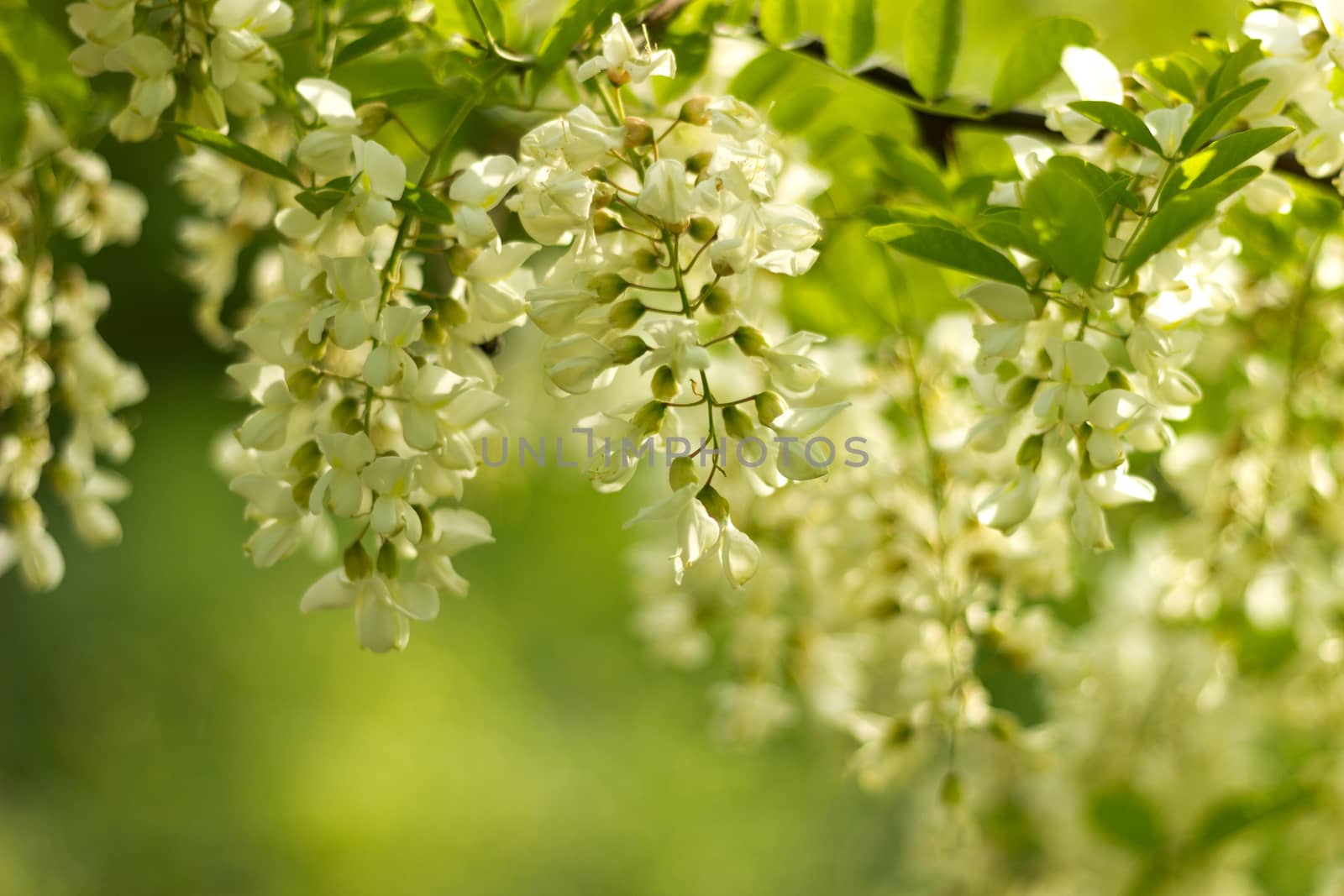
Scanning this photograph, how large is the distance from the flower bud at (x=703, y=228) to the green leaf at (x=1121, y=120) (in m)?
0.15

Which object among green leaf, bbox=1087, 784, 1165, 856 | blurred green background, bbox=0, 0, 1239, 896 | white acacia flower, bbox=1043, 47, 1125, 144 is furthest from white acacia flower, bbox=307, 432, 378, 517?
blurred green background, bbox=0, 0, 1239, 896

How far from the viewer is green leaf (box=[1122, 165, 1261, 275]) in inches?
16.6

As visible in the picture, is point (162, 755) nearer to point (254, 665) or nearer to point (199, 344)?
point (254, 665)

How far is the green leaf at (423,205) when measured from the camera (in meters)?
0.44

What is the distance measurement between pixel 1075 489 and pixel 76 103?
20.9 inches

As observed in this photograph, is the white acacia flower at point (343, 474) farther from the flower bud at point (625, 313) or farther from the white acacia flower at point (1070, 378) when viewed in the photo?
the white acacia flower at point (1070, 378)

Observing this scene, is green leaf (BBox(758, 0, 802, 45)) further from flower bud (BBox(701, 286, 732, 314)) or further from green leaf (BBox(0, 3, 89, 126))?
green leaf (BBox(0, 3, 89, 126))

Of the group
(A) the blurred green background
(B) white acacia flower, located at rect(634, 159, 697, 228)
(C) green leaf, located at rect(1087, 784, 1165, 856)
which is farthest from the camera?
(A) the blurred green background

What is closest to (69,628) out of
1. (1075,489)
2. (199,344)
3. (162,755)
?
(162,755)

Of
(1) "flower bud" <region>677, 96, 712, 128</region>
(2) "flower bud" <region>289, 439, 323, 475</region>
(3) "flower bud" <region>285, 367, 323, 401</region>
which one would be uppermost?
(1) "flower bud" <region>677, 96, 712, 128</region>

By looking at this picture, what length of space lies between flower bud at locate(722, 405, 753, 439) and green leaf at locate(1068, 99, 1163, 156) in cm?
17

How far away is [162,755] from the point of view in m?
4.88

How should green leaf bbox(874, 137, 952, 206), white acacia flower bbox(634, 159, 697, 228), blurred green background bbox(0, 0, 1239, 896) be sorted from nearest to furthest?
white acacia flower bbox(634, 159, 697, 228) < green leaf bbox(874, 137, 952, 206) < blurred green background bbox(0, 0, 1239, 896)

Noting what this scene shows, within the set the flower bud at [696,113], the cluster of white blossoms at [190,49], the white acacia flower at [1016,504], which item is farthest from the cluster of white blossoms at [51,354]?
the white acacia flower at [1016,504]
